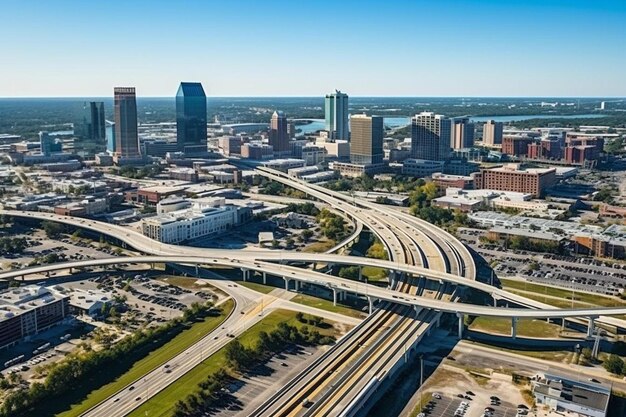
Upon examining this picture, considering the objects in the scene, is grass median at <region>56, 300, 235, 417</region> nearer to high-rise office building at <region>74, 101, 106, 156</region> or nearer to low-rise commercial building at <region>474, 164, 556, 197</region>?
low-rise commercial building at <region>474, 164, 556, 197</region>

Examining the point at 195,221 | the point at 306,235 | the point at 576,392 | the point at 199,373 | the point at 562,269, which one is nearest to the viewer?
the point at 576,392

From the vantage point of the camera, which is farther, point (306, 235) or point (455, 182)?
point (455, 182)

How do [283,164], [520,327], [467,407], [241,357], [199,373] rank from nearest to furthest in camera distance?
[467,407]
[199,373]
[241,357]
[520,327]
[283,164]

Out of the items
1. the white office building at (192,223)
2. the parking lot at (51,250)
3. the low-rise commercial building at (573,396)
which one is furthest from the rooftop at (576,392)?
the parking lot at (51,250)

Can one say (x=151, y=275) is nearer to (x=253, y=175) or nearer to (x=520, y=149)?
(x=253, y=175)

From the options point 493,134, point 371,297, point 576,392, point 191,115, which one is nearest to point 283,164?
point 191,115

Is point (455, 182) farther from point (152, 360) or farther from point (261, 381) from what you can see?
point (152, 360)

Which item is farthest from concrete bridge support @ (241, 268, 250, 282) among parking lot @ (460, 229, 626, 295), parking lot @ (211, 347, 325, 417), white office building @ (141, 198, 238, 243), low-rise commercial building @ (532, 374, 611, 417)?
low-rise commercial building @ (532, 374, 611, 417)
